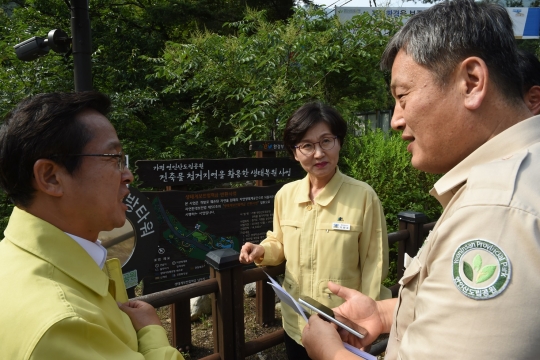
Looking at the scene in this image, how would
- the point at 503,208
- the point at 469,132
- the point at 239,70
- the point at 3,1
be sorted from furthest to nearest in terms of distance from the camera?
the point at 3,1
the point at 239,70
the point at 469,132
the point at 503,208

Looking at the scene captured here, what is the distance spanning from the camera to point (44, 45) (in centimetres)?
374

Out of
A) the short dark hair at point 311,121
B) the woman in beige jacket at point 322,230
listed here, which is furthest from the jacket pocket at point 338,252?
the short dark hair at point 311,121

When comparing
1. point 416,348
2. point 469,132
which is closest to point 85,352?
point 416,348

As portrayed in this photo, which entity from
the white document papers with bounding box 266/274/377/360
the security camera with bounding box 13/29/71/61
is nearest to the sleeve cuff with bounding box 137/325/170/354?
the white document papers with bounding box 266/274/377/360

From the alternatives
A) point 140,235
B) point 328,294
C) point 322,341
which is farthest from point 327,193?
point 140,235

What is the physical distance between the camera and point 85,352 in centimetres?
101

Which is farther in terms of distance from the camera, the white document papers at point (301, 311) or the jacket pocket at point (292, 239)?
the jacket pocket at point (292, 239)

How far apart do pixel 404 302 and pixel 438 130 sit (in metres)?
0.53

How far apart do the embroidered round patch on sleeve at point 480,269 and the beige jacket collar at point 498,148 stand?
280mm

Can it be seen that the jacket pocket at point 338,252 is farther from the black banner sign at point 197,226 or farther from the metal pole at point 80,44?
the metal pole at point 80,44

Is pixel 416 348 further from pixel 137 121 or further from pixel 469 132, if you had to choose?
pixel 137 121

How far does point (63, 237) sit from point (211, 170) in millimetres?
2471

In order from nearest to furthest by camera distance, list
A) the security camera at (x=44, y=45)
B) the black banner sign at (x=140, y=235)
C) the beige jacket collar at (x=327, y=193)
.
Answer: the beige jacket collar at (x=327, y=193), the black banner sign at (x=140, y=235), the security camera at (x=44, y=45)

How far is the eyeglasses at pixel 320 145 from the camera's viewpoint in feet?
7.98
